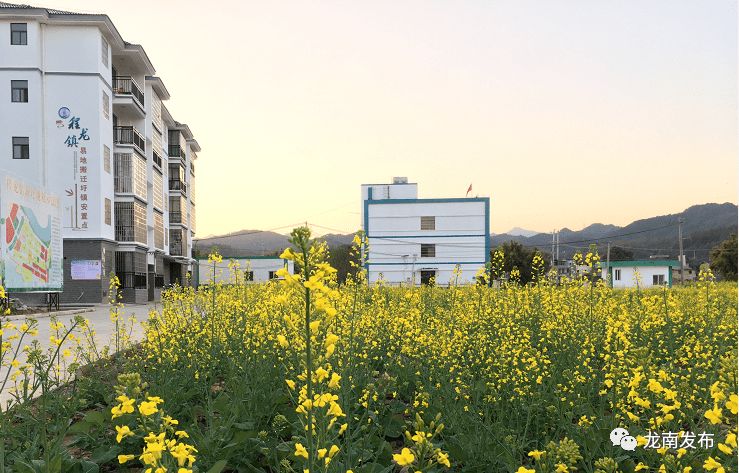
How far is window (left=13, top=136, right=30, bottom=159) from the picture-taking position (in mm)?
24859

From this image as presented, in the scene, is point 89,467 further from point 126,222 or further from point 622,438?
point 126,222

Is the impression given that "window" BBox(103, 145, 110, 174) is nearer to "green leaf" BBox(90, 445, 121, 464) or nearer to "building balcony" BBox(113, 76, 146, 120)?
"building balcony" BBox(113, 76, 146, 120)

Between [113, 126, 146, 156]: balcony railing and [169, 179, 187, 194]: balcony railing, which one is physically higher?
[113, 126, 146, 156]: balcony railing

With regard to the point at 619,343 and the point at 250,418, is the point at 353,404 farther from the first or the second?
the point at 619,343

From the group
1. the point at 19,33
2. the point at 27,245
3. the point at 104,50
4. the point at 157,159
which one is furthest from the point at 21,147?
the point at 157,159

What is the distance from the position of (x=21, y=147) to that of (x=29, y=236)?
31.6 feet

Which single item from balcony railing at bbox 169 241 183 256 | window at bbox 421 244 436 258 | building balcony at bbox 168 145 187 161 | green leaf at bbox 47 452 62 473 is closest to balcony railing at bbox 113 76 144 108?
building balcony at bbox 168 145 187 161

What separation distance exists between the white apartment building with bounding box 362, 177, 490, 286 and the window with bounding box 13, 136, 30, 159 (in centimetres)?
3137

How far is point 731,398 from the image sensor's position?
1.98 metres

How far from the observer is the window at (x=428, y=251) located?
50.9m

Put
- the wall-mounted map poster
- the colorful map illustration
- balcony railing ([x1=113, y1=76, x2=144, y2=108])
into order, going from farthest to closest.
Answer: balcony railing ([x1=113, y1=76, x2=144, y2=108]) < the colorful map illustration < the wall-mounted map poster

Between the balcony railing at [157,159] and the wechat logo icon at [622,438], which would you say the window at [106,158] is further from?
the wechat logo icon at [622,438]

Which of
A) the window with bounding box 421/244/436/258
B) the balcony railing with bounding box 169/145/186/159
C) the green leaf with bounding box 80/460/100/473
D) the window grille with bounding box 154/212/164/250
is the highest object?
the balcony railing with bounding box 169/145/186/159

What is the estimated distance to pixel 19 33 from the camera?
83.0 feet
